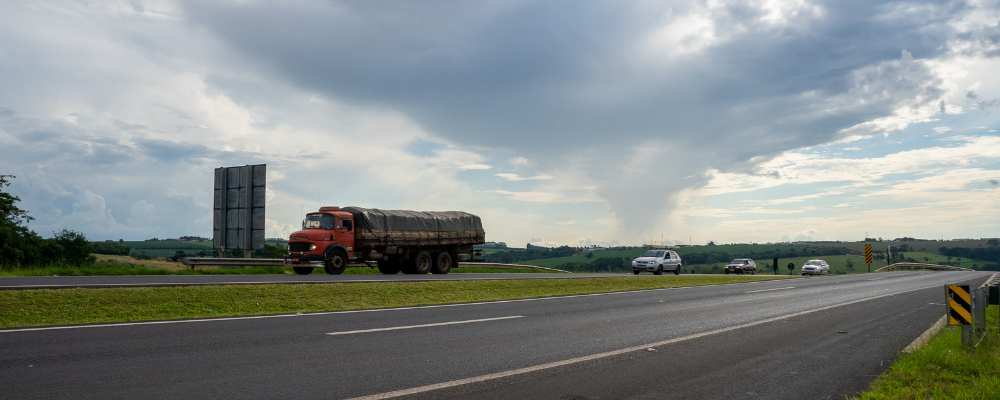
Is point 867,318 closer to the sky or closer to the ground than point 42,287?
closer to the ground

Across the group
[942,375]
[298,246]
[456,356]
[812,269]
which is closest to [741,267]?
[812,269]

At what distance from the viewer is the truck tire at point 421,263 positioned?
78.1 feet

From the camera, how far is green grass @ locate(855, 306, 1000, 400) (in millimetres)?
5273

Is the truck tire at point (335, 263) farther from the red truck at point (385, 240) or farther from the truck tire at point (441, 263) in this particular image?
the truck tire at point (441, 263)

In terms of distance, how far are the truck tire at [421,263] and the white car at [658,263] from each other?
16675 mm

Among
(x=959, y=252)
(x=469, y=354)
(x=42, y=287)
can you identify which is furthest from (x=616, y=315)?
(x=959, y=252)

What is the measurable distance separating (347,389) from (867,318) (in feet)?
38.4

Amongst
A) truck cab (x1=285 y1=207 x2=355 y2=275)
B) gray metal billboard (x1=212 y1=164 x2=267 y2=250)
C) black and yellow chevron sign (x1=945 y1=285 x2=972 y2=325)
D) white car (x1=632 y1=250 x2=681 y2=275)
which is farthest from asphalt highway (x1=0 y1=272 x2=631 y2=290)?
white car (x1=632 y1=250 x2=681 y2=275)

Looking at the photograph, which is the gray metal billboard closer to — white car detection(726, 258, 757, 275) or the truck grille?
the truck grille

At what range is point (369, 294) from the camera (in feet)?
45.8

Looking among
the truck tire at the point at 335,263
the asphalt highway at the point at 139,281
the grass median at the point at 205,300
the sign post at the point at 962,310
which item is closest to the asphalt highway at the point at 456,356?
the sign post at the point at 962,310

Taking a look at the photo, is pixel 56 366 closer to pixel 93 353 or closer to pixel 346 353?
pixel 93 353

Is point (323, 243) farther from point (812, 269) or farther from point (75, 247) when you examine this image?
point (812, 269)

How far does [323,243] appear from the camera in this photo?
822 inches
